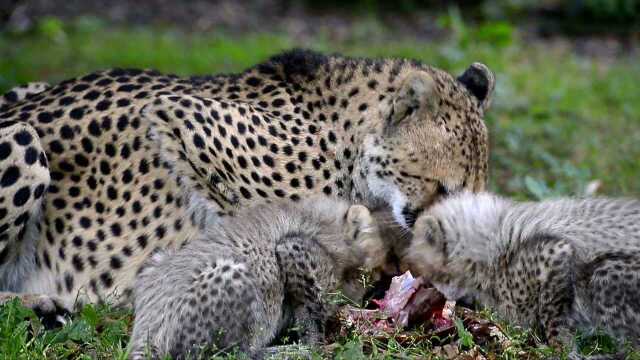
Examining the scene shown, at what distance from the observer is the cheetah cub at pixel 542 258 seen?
13.9 feet

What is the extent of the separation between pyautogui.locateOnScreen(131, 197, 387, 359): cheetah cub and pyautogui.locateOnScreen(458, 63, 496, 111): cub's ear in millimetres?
1150

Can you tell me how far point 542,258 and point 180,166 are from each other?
1.74 metres

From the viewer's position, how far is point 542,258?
444cm

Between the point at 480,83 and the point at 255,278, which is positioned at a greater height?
the point at 480,83

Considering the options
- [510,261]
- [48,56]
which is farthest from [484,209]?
[48,56]

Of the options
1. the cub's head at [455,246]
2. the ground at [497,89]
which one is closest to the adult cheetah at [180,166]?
the cub's head at [455,246]

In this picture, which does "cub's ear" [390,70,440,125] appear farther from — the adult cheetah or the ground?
the ground

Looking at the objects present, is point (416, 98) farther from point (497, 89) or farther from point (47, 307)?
point (497, 89)

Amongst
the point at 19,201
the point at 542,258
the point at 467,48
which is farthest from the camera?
the point at 467,48

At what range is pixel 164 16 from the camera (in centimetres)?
1320

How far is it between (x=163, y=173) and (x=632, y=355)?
229 cm

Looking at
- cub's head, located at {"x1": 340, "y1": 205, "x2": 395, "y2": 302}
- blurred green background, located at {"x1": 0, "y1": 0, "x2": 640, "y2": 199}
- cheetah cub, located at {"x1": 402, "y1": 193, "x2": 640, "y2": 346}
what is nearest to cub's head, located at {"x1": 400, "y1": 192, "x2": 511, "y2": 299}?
cheetah cub, located at {"x1": 402, "y1": 193, "x2": 640, "y2": 346}

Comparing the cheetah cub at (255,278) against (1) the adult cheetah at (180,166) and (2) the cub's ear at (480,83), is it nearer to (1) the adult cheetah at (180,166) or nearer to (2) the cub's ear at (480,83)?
(1) the adult cheetah at (180,166)

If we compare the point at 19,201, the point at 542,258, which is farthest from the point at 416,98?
the point at 19,201
